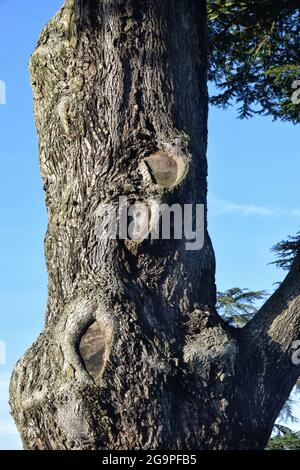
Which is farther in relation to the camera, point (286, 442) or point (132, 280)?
point (286, 442)

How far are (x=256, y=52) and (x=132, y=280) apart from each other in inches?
177

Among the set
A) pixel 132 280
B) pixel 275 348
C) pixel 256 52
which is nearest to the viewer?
pixel 132 280

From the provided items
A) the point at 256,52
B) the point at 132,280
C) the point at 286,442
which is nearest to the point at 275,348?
→ the point at 132,280

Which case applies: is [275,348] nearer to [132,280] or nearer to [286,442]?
[132,280]

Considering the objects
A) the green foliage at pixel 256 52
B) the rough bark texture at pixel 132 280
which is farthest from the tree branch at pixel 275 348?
the green foliage at pixel 256 52

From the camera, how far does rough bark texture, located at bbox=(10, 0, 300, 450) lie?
4.68 meters

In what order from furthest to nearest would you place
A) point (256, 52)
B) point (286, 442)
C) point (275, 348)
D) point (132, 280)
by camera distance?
point (286, 442) < point (256, 52) < point (275, 348) < point (132, 280)

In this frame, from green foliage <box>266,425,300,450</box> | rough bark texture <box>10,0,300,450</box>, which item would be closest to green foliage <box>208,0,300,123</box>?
rough bark texture <box>10,0,300,450</box>

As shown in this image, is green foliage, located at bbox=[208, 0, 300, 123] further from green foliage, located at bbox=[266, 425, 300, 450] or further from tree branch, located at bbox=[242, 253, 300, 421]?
green foliage, located at bbox=[266, 425, 300, 450]

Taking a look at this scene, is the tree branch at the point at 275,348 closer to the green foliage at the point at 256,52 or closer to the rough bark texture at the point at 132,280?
the rough bark texture at the point at 132,280

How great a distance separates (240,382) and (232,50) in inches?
185

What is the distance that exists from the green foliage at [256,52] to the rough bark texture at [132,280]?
1.99 meters

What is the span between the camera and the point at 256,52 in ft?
27.9

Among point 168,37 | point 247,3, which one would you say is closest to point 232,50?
point 247,3
